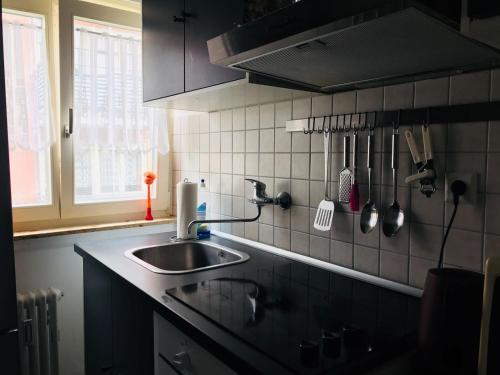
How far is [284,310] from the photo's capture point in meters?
1.03

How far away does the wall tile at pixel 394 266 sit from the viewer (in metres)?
1.17

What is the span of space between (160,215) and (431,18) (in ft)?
6.33

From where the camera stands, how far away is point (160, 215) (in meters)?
2.36

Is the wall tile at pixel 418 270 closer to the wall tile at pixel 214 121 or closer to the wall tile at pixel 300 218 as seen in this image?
the wall tile at pixel 300 218

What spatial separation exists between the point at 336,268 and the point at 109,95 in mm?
1473

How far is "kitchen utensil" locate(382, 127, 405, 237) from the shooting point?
45.7 inches

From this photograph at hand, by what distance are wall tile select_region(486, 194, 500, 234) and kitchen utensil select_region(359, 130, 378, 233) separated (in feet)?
1.04

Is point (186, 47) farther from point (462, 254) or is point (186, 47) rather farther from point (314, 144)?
point (462, 254)

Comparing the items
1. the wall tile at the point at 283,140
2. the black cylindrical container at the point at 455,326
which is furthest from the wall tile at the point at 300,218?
the black cylindrical container at the point at 455,326

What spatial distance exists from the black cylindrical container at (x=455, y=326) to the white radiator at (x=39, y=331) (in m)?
1.59

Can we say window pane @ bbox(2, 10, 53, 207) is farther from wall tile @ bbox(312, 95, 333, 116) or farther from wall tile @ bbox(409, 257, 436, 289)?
wall tile @ bbox(409, 257, 436, 289)

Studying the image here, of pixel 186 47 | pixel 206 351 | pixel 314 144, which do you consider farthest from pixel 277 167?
pixel 206 351

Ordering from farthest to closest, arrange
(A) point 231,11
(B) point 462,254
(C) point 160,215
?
(C) point 160,215 < (A) point 231,11 < (B) point 462,254

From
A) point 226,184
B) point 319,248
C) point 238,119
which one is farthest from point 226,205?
point 319,248
